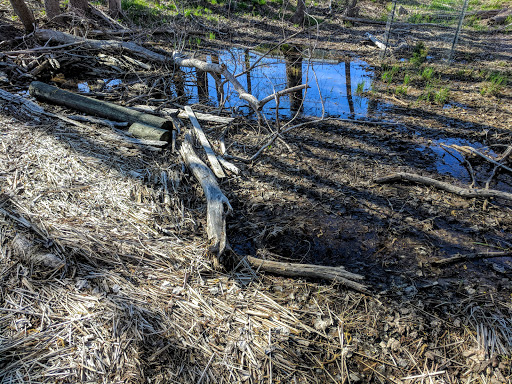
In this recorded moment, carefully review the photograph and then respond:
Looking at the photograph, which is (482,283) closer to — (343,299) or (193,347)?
(343,299)

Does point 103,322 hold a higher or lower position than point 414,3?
lower

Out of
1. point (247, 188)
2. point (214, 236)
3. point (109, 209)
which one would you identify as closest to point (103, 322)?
point (214, 236)

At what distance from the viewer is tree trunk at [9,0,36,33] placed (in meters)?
7.62

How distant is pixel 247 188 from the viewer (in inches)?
167

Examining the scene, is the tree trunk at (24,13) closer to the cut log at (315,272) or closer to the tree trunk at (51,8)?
the tree trunk at (51,8)

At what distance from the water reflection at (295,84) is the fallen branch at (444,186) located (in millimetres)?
1921

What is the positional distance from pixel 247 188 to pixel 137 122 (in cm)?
216

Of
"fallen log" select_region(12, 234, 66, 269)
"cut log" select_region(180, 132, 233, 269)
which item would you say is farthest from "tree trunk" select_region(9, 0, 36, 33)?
"fallen log" select_region(12, 234, 66, 269)

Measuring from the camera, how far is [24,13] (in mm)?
7738

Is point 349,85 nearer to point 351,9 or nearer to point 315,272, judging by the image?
point 315,272

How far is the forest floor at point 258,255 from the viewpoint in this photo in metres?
2.25

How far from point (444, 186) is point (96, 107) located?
5274 mm

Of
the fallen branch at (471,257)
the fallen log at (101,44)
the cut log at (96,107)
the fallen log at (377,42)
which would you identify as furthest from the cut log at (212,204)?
the fallen log at (377,42)

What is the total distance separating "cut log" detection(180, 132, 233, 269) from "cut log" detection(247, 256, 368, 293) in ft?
1.26
